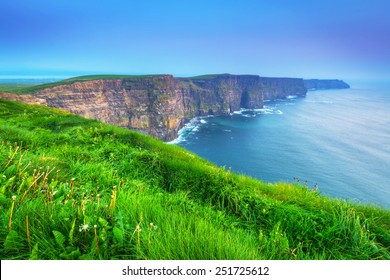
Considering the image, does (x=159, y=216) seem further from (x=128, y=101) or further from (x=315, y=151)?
(x=128, y=101)

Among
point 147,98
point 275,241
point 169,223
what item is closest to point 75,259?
point 169,223

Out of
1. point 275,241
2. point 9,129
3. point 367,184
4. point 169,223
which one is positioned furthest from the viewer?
point 367,184

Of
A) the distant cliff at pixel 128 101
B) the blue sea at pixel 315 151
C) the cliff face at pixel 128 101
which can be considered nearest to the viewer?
the blue sea at pixel 315 151

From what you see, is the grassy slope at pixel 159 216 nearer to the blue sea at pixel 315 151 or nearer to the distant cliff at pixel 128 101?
the blue sea at pixel 315 151

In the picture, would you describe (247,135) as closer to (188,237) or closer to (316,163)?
(316,163)

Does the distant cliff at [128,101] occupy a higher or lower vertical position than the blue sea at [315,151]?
higher

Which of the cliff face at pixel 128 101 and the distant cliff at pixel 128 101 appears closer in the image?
the distant cliff at pixel 128 101

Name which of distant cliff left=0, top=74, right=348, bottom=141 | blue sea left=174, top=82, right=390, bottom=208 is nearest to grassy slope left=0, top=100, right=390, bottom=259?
blue sea left=174, top=82, right=390, bottom=208

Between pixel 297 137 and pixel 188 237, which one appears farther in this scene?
pixel 297 137

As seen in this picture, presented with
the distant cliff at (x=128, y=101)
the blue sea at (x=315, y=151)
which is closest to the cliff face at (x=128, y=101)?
the distant cliff at (x=128, y=101)
